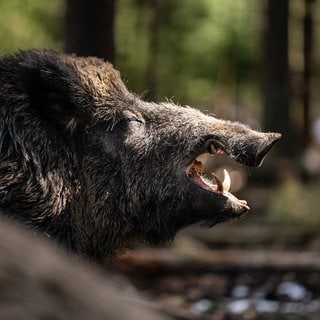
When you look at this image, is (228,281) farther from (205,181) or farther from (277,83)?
(277,83)

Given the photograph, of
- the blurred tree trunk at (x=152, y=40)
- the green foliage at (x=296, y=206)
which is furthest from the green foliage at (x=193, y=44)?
the green foliage at (x=296, y=206)

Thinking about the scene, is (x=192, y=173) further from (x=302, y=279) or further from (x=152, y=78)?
(x=152, y=78)

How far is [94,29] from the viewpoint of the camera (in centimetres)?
1030

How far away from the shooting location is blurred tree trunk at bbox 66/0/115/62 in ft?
33.6

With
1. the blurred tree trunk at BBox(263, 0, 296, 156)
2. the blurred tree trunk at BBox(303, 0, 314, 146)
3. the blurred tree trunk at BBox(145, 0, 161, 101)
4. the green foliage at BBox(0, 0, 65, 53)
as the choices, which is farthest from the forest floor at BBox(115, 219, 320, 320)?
the blurred tree trunk at BBox(145, 0, 161, 101)

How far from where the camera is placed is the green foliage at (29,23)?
23.5 metres

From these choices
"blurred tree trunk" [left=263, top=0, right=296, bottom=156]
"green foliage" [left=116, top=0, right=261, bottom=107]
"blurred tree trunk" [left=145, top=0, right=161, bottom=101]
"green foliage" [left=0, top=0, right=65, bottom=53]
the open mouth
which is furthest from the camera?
"green foliage" [left=116, top=0, right=261, bottom=107]

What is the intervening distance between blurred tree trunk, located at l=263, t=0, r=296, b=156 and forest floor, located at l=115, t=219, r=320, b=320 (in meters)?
9.87

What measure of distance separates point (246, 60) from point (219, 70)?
1.43 metres

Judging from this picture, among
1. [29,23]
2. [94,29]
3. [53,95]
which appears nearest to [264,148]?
[53,95]

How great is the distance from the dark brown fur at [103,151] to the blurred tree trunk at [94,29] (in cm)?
406

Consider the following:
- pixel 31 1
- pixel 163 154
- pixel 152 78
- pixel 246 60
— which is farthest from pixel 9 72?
pixel 246 60

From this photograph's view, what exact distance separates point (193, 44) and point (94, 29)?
2655cm

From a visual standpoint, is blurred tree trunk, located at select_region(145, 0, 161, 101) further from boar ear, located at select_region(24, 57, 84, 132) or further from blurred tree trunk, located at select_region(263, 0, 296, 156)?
boar ear, located at select_region(24, 57, 84, 132)
